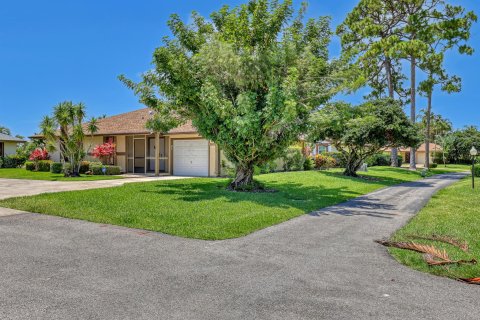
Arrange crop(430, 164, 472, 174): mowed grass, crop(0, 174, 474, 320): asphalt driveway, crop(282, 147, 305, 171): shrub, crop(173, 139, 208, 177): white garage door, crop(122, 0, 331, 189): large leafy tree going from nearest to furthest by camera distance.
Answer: crop(0, 174, 474, 320): asphalt driveway, crop(122, 0, 331, 189): large leafy tree, crop(173, 139, 208, 177): white garage door, crop(282, 147, 305, 171): shrub, crop(430, 164, 472, 174): mowed grass

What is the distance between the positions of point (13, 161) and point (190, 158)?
65.7 feet

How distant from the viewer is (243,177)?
531 inches

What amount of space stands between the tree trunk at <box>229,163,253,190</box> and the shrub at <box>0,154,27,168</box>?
88.5 ft

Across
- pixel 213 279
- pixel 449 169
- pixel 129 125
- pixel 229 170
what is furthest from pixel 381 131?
pixel 449 169

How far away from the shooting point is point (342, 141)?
21453 mm

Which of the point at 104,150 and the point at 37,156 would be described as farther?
the point at 37,156

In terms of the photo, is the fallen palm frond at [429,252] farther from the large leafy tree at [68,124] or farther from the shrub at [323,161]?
the shrub at [323,161]

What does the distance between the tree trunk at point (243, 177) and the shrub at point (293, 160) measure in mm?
13161

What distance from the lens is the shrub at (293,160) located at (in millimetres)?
26500

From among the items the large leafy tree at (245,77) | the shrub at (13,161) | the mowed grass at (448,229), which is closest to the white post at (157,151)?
the large leafy tree at (245,77)

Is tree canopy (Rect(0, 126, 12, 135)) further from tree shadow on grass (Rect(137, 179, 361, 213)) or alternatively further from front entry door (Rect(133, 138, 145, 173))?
tree shadow on grass (Rect(137, 179, 361, 213))

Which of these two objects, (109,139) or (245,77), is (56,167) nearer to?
(109,139)

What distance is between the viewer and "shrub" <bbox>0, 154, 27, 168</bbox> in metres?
31.0

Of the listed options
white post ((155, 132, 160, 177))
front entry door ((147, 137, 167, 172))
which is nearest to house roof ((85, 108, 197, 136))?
white post ((155, 132, 160, 177))
